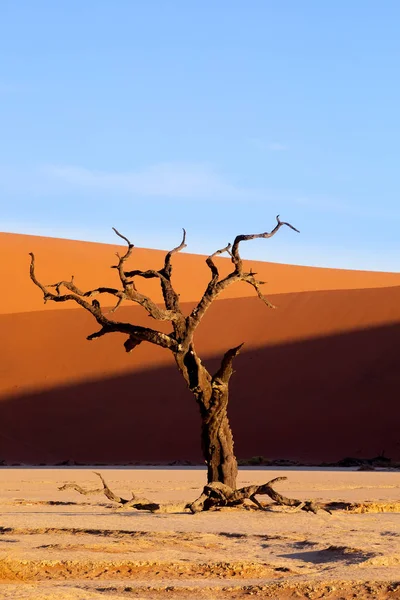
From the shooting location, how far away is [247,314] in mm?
39062

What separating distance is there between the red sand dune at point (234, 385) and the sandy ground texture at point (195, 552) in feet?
44.8

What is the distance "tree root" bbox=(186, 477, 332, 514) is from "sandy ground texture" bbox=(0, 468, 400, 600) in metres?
0.12

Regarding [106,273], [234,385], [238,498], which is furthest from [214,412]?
[106,273]

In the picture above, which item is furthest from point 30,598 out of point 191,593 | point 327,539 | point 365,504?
point 365,504

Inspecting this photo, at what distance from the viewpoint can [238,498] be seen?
12.4 metres

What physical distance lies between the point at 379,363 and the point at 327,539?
22.3 m

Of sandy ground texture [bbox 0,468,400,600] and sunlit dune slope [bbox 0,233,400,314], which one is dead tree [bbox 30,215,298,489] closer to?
sandy ground texture [bbox 0,468,400,600]

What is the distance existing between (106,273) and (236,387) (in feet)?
88.6

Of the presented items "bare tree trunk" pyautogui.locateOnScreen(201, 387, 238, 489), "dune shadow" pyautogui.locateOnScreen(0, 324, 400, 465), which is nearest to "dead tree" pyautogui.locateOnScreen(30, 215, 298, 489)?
"bare tree trunk" pyautogui.locateOnScreen(201, 387, 238, 489)

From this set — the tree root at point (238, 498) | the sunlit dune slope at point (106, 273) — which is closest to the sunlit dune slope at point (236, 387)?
the sunlit dune slope at point (106, 273)

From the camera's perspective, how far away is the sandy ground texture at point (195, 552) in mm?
7219

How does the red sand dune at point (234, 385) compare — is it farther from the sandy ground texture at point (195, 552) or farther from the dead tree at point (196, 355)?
the dead tree at point (196, 355)

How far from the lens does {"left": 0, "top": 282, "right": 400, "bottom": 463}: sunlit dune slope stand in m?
28.1

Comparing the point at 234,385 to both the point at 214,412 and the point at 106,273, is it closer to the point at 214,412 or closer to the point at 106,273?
the point at 214,412
